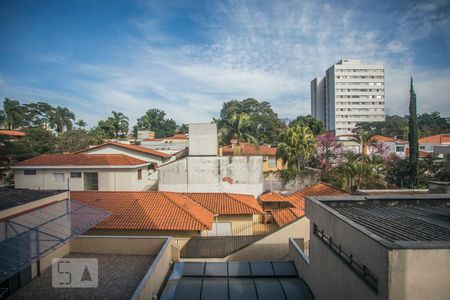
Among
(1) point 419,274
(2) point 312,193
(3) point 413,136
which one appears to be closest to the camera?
(1) point 419,274

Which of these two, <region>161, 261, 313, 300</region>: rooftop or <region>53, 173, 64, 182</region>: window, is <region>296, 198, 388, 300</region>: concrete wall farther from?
<region>53, 173, 64, 182</region>: window

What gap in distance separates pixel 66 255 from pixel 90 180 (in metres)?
14.9

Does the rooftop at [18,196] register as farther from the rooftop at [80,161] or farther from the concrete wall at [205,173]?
the rooftop at [80,161]

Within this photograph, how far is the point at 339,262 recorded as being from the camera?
6.13 meters

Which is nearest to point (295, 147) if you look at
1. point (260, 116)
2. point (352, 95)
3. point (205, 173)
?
point (205, 173)

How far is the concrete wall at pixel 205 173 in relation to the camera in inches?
901

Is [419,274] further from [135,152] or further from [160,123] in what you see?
[160,123]

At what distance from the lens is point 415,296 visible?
4078 mm

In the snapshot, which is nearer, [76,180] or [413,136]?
[76,180]

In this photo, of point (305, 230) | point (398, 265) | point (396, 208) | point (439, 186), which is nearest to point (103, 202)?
point (305, 230)

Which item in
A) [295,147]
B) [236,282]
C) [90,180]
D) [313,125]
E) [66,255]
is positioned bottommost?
[236,282]

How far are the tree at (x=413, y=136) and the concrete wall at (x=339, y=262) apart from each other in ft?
82.5

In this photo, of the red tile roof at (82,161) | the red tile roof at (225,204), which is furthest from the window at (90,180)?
the red tile roof at (225,204)

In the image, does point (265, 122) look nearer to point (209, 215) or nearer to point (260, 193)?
point (260, 193)
